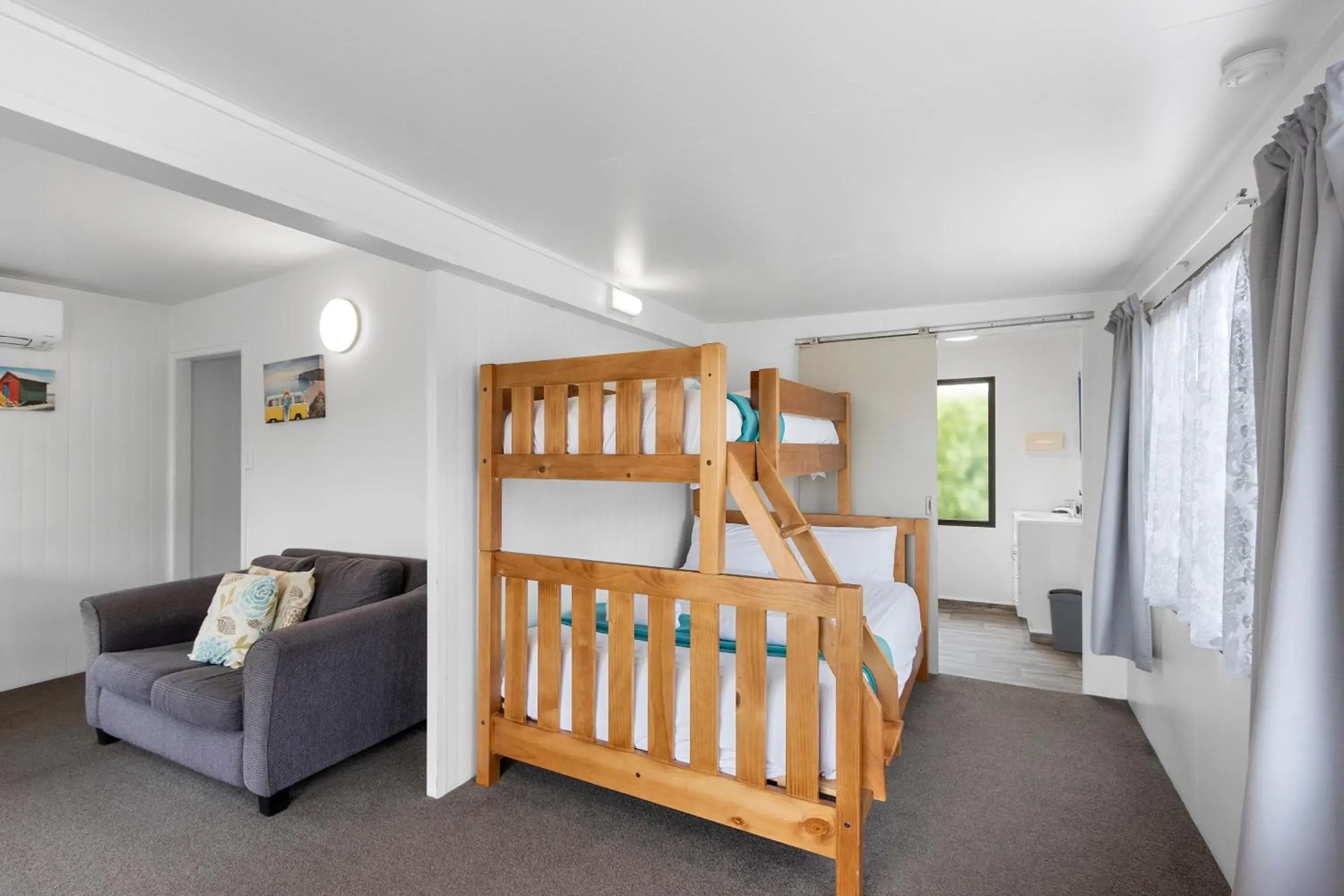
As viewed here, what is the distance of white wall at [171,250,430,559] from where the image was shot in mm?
3381

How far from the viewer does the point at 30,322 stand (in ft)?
12.0

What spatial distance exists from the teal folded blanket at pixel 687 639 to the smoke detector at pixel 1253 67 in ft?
5.80

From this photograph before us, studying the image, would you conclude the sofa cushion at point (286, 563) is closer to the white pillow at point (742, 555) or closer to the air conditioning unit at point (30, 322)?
the air conditioning unit at point (30, 322)

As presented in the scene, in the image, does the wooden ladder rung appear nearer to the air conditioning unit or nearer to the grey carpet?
the grey carpet

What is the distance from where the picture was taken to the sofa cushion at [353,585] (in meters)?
2.95

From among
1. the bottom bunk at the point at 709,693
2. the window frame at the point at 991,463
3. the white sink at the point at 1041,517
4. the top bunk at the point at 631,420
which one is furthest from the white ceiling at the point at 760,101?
the window frame at the point at 991,463

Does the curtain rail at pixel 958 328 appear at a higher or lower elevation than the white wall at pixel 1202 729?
higher

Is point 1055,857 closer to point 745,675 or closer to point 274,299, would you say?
point 745,675

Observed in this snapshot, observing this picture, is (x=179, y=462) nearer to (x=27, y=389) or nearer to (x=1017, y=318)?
(x=27, y=389)

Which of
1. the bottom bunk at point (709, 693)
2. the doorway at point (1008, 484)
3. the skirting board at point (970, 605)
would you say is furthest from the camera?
the skirting board at point (970, 605)

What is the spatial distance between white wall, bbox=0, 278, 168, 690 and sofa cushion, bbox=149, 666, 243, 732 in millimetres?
1952

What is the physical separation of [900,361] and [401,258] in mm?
2960

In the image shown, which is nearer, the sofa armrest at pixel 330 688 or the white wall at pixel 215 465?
the sofa armrest at pixel 330 688

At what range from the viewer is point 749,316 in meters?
4.44
